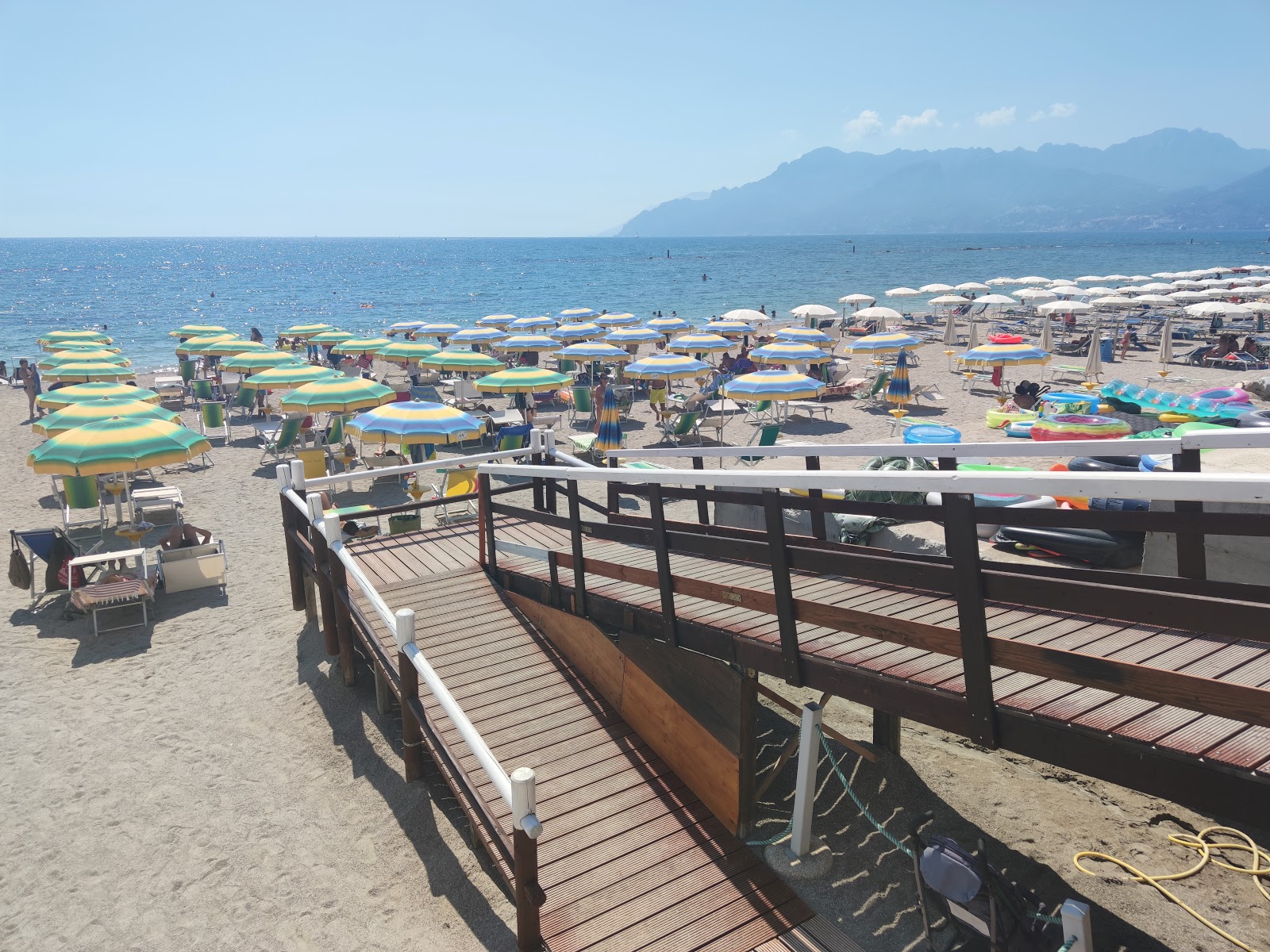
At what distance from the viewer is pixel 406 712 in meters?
4.84

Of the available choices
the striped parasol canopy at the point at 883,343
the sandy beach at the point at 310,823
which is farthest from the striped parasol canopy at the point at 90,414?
the striped parasol canopy at the point at 883,343

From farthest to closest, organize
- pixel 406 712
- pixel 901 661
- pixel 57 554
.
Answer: pixel 57 554, pixel 406 712, pixel 901 661

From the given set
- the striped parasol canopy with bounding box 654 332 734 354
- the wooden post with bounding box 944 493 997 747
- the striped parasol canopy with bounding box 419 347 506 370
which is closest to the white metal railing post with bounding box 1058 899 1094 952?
the wooden post with bounding box 944 493 997 747

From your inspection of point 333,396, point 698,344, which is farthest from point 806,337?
point 333,396

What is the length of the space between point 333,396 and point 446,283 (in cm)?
8378

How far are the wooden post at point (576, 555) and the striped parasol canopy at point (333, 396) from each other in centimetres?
899

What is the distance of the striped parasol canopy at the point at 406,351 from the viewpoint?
20.6m

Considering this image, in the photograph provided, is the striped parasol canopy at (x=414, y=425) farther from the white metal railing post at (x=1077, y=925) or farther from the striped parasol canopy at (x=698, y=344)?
the striped parasol canopy at (x=698, y=344)

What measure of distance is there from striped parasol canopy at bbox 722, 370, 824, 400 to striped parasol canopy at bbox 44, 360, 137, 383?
43.6 feet

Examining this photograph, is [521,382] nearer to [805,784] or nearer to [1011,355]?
[1011,355]

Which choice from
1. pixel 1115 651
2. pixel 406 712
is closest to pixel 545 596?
pixel 406 712

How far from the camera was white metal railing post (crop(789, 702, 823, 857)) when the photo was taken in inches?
163

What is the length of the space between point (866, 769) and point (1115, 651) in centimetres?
259

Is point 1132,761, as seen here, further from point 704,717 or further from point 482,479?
point 482,479
